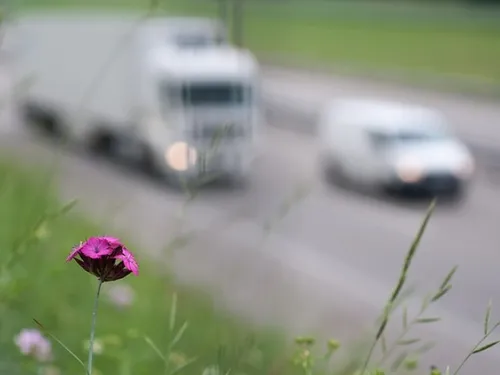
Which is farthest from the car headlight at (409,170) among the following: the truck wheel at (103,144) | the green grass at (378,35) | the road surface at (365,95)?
the green grass at (378,35)

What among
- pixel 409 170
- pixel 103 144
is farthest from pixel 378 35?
pixel 409 170

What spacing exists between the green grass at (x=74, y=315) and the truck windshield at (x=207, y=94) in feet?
39.1

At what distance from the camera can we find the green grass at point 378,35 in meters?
38.5

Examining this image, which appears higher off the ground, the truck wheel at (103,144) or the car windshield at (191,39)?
the car windshield at (191,39)

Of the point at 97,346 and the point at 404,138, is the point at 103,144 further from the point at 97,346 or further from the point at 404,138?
the point at 97,346

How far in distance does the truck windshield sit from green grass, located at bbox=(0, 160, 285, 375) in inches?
469

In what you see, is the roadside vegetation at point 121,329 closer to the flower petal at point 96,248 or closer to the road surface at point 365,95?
the flower petal at point 96,248

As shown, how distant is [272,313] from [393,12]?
174 feet

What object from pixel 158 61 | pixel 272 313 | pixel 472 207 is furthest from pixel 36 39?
pixel 272 313

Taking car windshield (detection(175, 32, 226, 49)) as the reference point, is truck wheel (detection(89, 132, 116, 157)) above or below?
below

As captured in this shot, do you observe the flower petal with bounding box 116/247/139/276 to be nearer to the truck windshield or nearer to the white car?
the white car

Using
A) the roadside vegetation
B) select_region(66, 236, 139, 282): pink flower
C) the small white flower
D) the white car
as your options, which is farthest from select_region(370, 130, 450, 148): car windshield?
select_region(66, 236, 139, 282): pink flower

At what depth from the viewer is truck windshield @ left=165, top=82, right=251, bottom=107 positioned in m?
16.6

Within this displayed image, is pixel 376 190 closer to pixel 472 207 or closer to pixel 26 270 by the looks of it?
pixel 472 207
